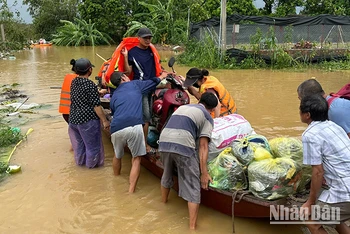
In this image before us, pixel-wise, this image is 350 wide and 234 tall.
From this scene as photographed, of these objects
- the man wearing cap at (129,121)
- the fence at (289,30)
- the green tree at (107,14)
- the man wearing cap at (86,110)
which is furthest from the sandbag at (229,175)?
the green tree at (107,14)

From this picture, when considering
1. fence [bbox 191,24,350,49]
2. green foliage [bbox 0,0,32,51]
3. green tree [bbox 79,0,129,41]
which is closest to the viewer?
fence [bbox 191,24,350,49]

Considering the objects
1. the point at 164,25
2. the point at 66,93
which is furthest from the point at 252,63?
the point at 164,25

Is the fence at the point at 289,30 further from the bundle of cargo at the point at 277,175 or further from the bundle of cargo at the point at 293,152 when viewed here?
the bundle of cargo at the point at 277,175

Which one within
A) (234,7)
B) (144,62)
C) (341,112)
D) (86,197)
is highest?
(234,7)

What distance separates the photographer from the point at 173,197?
4.79 metres

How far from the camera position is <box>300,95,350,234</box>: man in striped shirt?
2.92 m

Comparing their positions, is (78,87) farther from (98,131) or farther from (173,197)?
(173,197)

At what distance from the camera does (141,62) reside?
5719 mm

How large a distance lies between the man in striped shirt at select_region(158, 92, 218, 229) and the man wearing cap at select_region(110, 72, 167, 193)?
0.90 metres

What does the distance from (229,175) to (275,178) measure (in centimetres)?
52

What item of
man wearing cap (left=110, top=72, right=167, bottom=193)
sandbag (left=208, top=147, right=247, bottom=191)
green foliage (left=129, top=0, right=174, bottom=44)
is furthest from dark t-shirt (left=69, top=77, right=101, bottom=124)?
green foliage (left=129, top=0, right=174, bottom=44)

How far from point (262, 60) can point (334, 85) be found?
4.18 meters

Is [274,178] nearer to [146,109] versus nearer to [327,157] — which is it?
[327,157]

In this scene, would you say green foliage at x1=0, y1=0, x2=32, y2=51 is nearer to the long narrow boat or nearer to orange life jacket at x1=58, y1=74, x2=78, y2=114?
orange life jacket at x1=58, y1=74, x2=78, y2=114
